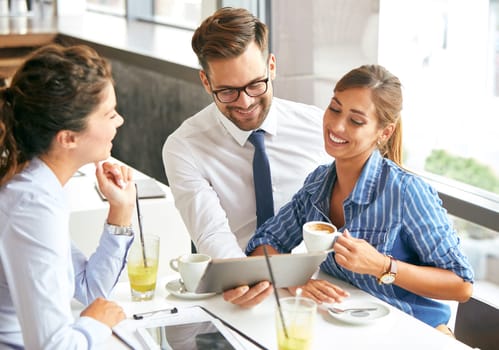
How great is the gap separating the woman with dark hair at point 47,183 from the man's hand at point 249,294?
0.30 meters

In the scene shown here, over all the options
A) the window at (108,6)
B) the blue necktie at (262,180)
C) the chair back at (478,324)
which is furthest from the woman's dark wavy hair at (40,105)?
the window at (108,6)

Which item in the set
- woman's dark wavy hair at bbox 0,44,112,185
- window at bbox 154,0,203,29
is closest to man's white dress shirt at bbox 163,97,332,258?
woman's dark wavy hair at bbox 0,44,112,185

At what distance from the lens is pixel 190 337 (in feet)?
5.85

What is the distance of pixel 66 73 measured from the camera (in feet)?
5.74

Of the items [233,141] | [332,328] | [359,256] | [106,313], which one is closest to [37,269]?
[106,313]

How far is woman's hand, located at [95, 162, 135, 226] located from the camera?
1987 mm

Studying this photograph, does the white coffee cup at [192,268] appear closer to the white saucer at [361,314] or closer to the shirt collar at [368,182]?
the white saucer at [361,314]

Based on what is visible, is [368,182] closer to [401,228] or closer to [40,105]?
[401,228]

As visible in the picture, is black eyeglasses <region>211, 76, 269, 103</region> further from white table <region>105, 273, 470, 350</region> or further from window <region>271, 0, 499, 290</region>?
window <region>271, 0, 499, 290</region>

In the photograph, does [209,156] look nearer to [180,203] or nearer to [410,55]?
[180,203]

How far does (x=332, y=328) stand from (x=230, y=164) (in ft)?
2.91

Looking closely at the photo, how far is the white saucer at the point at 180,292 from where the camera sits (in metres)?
2.04

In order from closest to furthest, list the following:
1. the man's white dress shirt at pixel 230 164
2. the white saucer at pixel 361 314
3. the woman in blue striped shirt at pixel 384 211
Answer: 1. the white saucer at pixel 361 314
2. the woman in blue striped shirt at pixel 384 211
3. the man's white dress shirt at pixel 230 164

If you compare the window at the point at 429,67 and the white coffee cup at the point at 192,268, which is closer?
the white coffee cup at the point at 192,268
